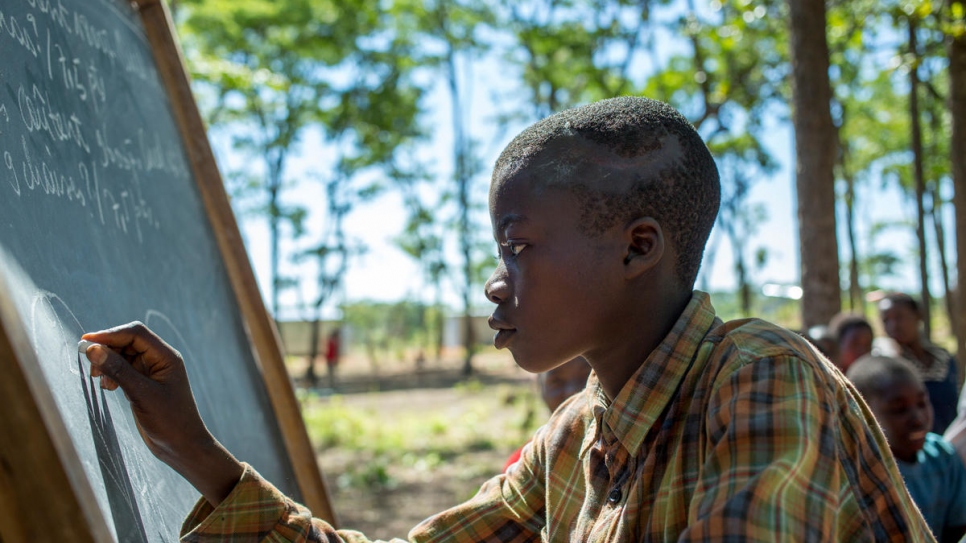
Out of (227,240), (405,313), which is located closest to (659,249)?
(227,240)

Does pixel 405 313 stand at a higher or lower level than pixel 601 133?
lower

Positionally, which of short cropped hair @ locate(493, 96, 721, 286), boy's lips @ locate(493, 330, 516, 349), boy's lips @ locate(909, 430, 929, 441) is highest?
short cropped hair @ locate(493, 96, 721, 286)

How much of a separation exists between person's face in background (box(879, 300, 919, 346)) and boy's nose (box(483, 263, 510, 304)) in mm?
4936

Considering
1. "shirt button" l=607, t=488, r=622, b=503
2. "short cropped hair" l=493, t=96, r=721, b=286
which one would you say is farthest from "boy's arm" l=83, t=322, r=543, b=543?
"short cropped hair" l=493, t=96, r=721, b=286

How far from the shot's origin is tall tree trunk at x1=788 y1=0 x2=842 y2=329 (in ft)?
→ 17.4

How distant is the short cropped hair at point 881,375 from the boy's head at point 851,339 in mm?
1924

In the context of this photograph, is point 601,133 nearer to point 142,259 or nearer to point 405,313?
point 142,259

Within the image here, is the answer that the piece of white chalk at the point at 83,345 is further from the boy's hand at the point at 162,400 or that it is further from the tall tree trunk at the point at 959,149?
the tall tree trunk at the point at 959,149

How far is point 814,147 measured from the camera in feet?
17.4

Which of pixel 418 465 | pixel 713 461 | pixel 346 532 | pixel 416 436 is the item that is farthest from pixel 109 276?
pixel 416 436

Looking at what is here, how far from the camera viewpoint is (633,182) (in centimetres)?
149

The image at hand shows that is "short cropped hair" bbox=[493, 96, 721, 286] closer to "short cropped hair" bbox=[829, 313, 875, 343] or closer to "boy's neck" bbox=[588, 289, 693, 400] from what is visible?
"boy's neck" bbox=[588, 289, 693, 400]

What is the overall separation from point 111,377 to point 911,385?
10.7 ft

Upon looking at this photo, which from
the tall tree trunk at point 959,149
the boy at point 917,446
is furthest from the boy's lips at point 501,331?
the tall tree trunk at point 959,149
